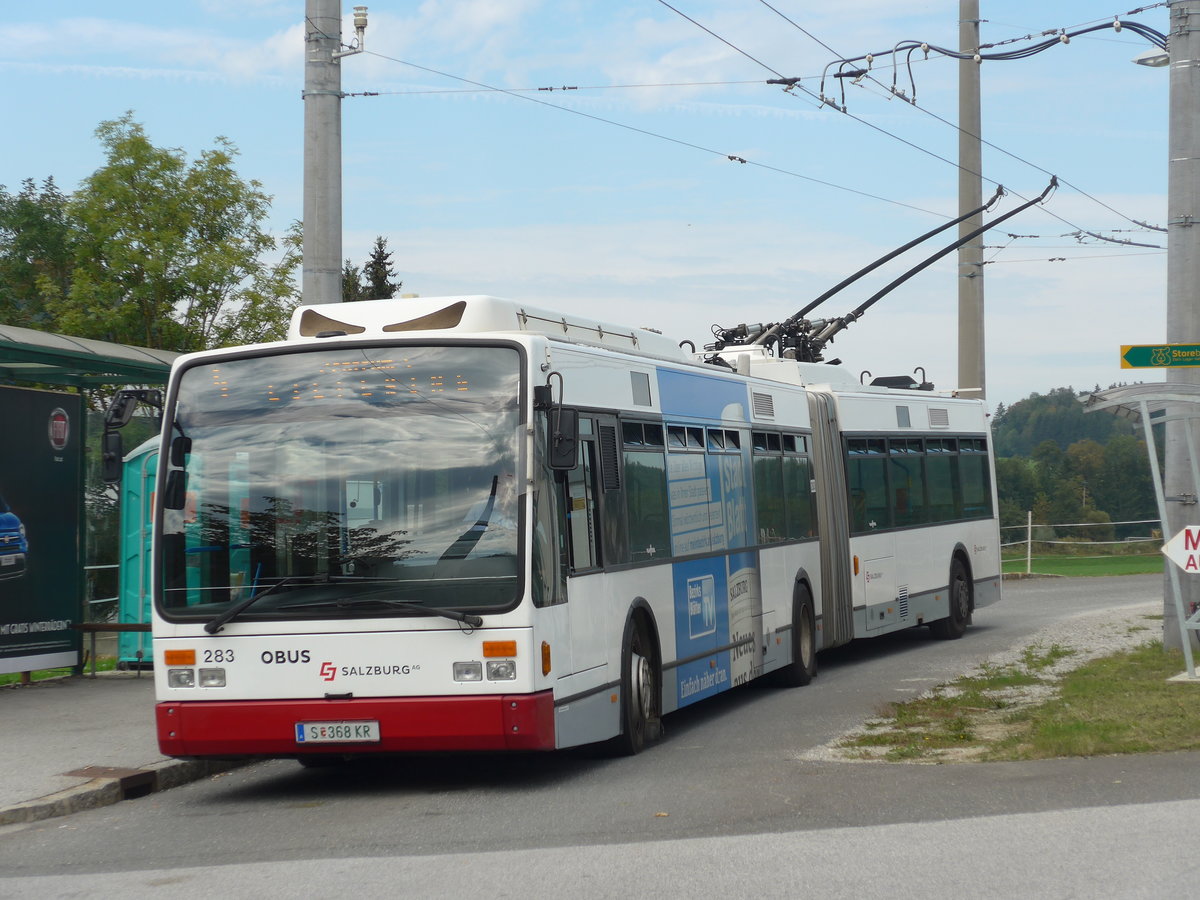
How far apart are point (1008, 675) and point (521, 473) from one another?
729 centimetres

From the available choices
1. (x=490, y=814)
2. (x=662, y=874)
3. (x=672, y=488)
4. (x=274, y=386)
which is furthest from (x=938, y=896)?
(x=672, y=488)

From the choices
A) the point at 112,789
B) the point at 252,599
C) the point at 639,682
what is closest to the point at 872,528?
the point at 639,682

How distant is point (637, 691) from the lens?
36.6 ft

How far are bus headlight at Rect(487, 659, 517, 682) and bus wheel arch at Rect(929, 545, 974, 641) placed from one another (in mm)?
12343

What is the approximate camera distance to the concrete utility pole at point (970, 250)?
2691 centimetres

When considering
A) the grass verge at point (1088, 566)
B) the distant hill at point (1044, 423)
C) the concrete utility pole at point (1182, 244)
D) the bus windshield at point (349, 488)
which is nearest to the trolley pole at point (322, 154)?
the bus windshield at point (349, 488)

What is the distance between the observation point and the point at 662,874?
692cm

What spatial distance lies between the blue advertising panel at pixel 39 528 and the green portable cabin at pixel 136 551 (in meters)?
0.63

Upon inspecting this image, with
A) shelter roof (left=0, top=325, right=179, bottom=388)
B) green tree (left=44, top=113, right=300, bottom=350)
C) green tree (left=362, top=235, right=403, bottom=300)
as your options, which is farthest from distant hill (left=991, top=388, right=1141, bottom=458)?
shelter roof (left=0, top=325, right=179, bottom=388)

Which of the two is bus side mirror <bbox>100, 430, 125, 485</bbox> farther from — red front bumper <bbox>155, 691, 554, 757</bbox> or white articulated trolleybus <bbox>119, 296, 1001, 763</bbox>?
red front bumper <bbox>155, 691, 554, 757</bbox>

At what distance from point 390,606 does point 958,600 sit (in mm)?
13087

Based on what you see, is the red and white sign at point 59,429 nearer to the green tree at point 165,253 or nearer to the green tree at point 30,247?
the green tree at point 165,253

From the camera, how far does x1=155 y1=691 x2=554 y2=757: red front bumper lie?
923cm

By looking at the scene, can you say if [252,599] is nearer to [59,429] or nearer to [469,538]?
[469,538]
